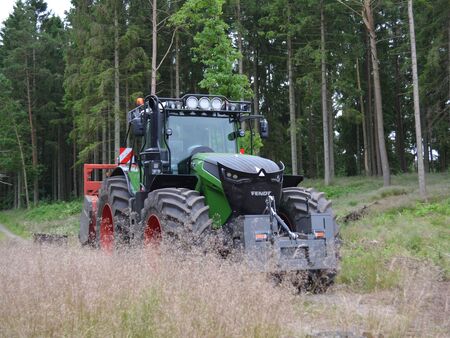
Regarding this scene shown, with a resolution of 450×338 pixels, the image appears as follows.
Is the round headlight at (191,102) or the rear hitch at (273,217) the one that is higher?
the round headlight at (191,102)

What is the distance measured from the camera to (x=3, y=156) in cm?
4147

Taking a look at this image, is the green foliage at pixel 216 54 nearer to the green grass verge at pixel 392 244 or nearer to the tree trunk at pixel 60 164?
the green grass verge at pixel 392 244

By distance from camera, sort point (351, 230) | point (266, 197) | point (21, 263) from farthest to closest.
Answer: point (351, 230)
point (266, 197)
point (21, 263)

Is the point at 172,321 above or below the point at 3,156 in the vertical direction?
below

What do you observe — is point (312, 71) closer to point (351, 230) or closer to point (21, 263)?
point (351, 230)

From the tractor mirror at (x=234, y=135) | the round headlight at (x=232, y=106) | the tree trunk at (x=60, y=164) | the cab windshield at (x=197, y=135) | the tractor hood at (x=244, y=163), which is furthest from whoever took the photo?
the tree trunk at (x=60, y=164)

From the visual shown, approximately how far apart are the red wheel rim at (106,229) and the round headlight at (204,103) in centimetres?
Result: 277

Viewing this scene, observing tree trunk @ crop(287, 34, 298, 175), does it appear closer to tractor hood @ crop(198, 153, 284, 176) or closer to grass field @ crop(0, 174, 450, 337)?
tractor hood @ crop(198, 153, 284, 176)

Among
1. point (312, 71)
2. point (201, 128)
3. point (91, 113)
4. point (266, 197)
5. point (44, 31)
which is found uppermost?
point (44, 31)

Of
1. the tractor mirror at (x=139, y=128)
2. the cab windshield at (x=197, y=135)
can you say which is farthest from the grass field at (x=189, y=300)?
the cab windshield at (x=197, y=135)

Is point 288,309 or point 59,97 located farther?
point 59,97

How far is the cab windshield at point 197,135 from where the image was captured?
345 inches

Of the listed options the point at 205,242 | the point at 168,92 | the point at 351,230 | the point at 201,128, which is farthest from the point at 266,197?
the point at 168,92

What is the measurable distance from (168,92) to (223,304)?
103 feet
